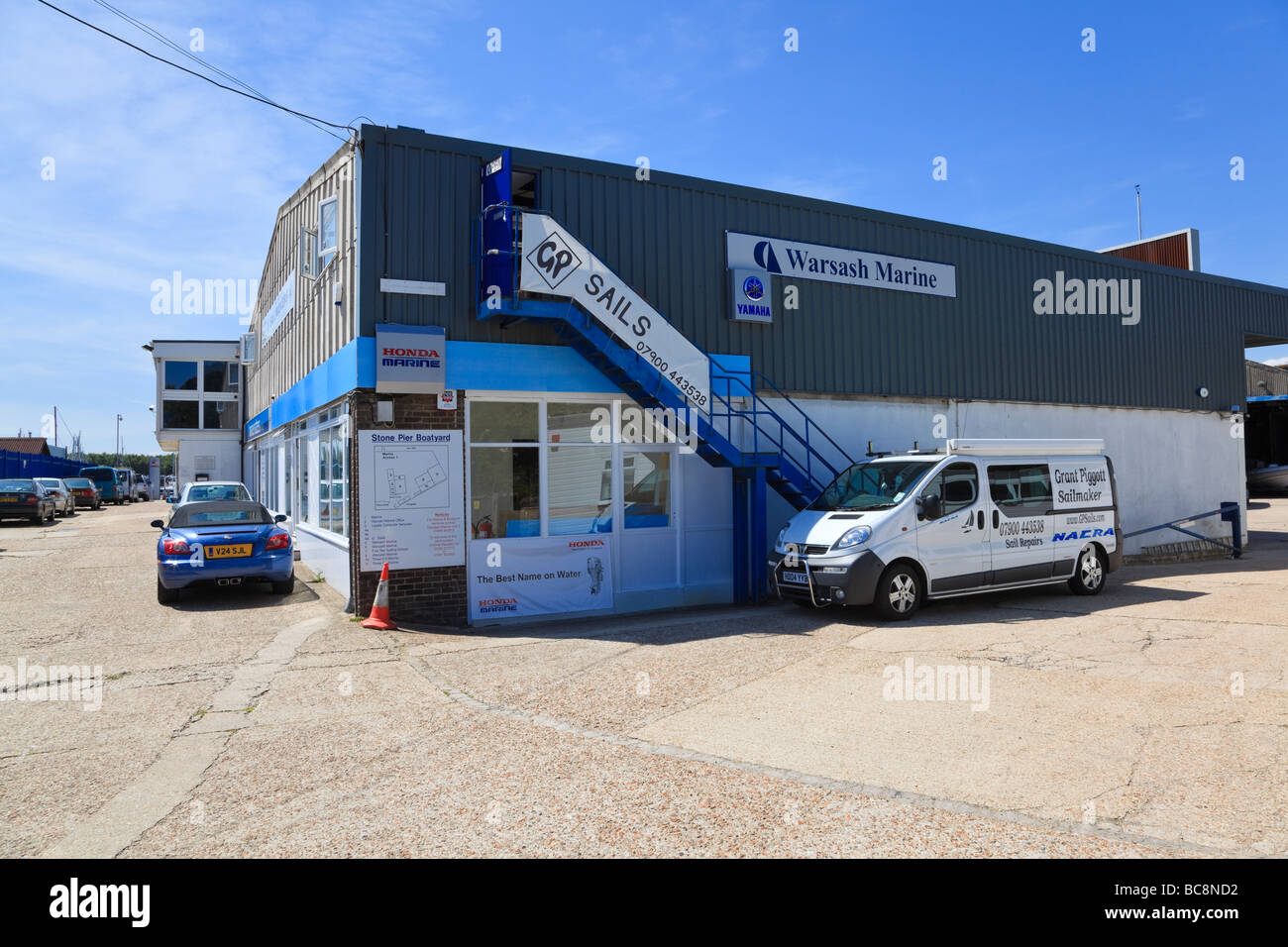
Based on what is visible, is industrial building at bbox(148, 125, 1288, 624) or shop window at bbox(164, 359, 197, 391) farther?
shop window at bbox(164, 359, 197, 391)

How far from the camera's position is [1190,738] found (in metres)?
5.66

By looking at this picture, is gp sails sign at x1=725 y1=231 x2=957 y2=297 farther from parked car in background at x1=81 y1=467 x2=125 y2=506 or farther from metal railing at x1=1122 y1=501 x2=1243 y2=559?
parked car in background at x1=81 y1=467 x2=125 y2=506

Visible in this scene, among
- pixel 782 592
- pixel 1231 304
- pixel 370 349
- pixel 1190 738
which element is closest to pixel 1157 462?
pixel 1231 304

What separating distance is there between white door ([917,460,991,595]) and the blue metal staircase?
91.7 inches

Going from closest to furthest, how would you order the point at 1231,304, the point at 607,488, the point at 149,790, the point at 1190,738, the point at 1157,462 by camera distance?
1. the point at 149,790
2. the point at 1190,738
3. the point at 607,488
4. the point at 1157,462
5. the point at 1231,304

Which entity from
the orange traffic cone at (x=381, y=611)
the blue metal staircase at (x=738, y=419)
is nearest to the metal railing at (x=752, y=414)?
the blue metal staircase at (x=738, y=419)

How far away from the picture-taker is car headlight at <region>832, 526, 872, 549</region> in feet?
34.2

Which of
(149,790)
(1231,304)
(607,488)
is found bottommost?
(149,790)

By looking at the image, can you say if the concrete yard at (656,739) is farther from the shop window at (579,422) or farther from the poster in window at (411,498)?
the shop window at (579,422)

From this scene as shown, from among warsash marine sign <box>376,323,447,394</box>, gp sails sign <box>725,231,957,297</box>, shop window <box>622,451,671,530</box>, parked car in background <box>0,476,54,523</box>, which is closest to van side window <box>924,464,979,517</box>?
shop window <box>622,451,671,530</box>
